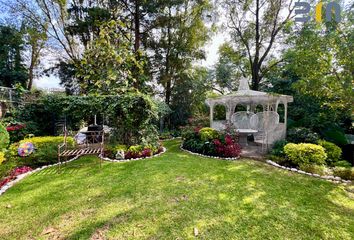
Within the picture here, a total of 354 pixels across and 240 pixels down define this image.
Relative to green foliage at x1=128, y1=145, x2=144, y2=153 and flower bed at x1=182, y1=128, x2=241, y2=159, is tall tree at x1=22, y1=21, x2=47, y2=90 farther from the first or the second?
flower bed at x1=182, y1=128, x2=241, y2=159

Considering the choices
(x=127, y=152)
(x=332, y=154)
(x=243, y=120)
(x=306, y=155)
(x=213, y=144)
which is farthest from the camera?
(x=243, y=120)

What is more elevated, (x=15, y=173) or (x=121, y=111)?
(x=121, y=111)

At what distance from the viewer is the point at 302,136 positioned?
7551mm

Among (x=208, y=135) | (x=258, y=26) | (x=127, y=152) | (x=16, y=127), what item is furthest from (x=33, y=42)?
(x=258, y=26)

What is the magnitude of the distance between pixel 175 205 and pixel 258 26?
13219mm

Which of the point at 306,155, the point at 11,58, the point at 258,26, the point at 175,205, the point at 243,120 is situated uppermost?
the point at 258,26

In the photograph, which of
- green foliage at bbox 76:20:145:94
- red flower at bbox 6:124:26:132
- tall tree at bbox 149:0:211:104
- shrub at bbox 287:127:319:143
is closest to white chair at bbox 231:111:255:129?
shrub at bbox 287:127:319:143

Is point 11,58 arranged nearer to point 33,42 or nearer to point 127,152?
point 33,42

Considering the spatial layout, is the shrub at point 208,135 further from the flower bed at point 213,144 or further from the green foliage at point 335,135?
the green foliage at point 335,135

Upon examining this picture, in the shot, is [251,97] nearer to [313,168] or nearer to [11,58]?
[313,168]

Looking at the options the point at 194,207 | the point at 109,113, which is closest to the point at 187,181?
the point at 194,207

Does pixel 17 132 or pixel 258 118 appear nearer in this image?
pixel 17 132

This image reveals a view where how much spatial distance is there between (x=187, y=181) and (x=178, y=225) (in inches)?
64.1

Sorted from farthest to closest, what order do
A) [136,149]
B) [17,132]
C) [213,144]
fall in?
[17,132], [213,144], [136,149]
